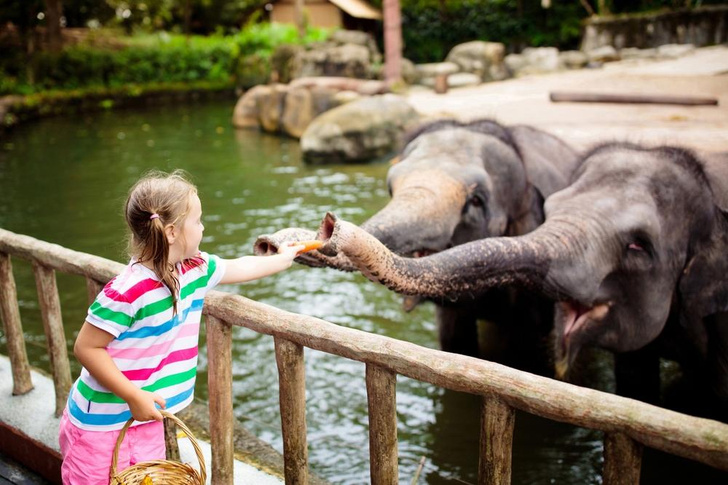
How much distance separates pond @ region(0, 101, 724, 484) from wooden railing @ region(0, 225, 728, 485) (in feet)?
2.51

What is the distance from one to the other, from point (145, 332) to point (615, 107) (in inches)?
307

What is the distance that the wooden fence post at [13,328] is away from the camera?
11.9 ft

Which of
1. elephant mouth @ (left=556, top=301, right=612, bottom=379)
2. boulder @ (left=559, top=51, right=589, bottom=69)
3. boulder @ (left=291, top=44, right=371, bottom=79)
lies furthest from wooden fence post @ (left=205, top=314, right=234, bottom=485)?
boulder @ (left=291, top=44, right=371, bottom=79)

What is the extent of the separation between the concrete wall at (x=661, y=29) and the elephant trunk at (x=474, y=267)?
784 inches

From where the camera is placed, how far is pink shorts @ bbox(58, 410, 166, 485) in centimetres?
227

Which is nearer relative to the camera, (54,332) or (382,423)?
(382,423)

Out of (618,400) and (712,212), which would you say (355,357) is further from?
(712,212)

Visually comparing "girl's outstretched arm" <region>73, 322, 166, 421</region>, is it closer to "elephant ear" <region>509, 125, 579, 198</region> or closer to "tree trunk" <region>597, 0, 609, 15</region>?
"elephant ear" <region>509, 125, 579, 198</region>

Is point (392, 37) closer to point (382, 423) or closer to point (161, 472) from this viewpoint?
point (382, 423)

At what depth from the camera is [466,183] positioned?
4391 mm

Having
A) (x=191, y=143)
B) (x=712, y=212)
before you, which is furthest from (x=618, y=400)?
(x=191, y=143)

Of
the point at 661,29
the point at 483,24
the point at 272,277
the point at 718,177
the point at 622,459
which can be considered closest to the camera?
the point at 622,459

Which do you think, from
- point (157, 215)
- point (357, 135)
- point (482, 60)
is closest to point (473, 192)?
point (157, 215)

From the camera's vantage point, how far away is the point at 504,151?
15.8 ft
